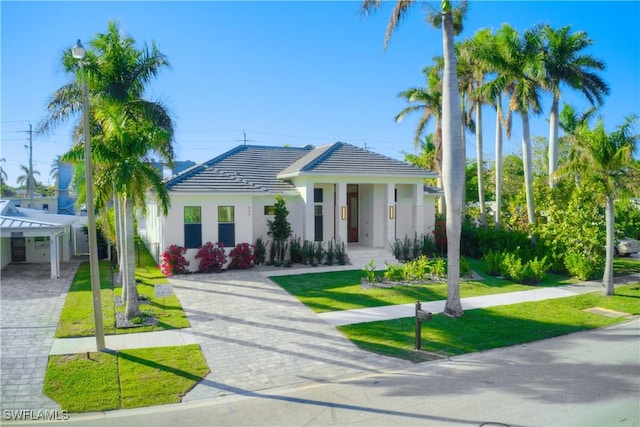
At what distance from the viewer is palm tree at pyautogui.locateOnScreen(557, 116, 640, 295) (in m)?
14.1

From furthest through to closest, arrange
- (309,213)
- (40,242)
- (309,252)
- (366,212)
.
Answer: (366,212), (40,242), (309,213), (309,252)

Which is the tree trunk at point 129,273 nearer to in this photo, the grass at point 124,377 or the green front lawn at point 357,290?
the grass at point 124,377

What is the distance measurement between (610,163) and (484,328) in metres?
7.44

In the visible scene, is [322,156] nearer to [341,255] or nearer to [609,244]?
[341,255]

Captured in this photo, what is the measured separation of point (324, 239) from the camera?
2217 centimetres

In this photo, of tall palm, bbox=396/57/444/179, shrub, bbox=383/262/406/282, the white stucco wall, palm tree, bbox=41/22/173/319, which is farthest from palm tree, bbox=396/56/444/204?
the white stucco wall

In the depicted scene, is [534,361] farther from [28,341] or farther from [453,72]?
[28,341]

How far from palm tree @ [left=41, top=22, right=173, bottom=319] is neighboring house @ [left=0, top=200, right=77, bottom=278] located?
17.3 feet

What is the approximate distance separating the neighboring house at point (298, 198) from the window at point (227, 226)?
0.14 feet

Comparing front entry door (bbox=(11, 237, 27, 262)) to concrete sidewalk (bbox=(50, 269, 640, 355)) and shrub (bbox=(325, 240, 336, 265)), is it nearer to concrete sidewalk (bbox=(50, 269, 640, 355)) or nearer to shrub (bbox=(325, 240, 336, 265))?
concrete sidewalk (bbox=(50, 269, 640, 355))

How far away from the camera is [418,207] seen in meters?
22.6

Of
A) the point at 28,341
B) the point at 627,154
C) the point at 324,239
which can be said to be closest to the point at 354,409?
the point at 28,341

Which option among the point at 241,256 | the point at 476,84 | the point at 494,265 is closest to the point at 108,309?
the point at 241,256

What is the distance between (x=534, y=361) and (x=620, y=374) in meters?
1.49
